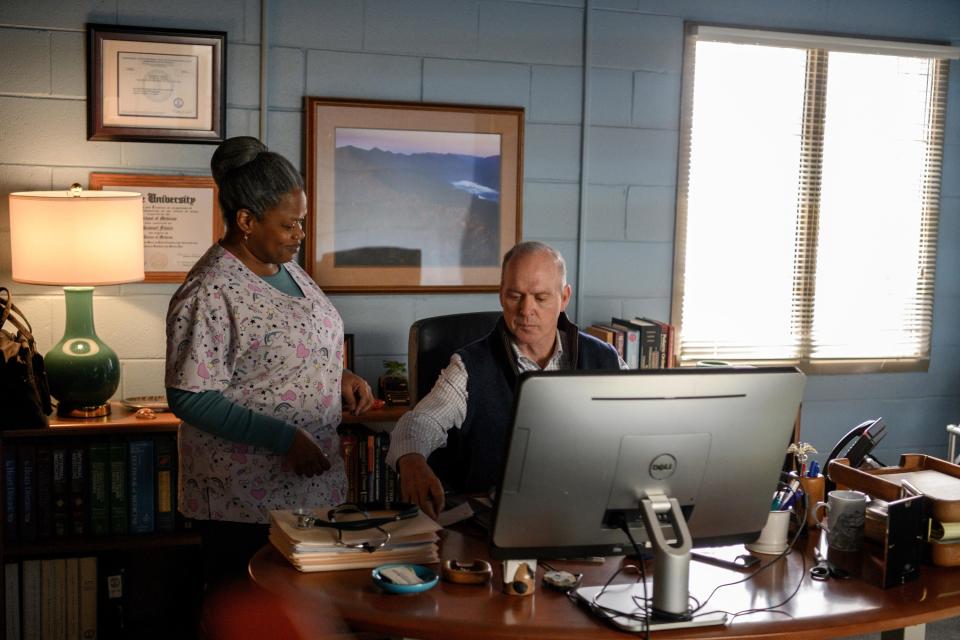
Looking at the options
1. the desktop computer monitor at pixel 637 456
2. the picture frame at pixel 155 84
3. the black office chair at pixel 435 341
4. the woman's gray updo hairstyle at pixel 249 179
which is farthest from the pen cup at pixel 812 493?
the picture frame at pixel 155 84

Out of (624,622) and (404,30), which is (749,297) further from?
(624,622)

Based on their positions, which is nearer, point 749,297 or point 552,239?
point 552,239

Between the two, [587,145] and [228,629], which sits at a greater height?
[587,145]

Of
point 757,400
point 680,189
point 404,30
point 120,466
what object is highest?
point 404,30

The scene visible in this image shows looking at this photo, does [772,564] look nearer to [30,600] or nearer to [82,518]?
[82,518]

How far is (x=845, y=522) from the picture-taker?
2070 mm

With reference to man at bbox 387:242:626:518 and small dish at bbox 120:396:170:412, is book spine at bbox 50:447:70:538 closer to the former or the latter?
small dish at bbox 120:396:170:412

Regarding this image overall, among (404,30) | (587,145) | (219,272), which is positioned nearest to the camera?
(219,272)

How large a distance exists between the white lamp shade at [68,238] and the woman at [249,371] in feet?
2.58

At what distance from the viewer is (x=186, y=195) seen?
11.4 ft

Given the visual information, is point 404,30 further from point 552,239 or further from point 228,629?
point 228,629

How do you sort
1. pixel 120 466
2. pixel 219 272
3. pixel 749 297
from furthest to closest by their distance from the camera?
pixel 749 297 → pixel 120 466 → pixel 219 272

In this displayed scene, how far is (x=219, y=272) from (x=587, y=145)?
187 centimetres

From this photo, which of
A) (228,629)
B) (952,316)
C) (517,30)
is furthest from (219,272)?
(952,316)
